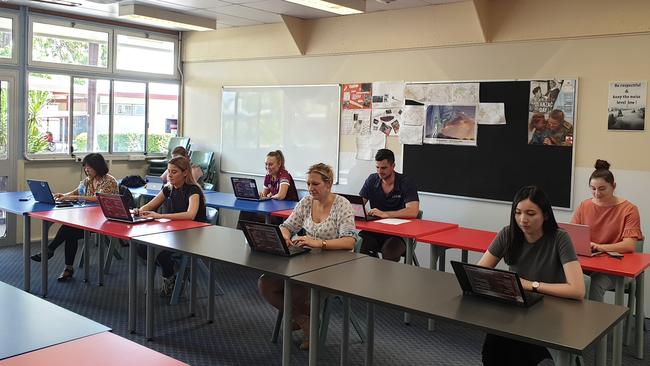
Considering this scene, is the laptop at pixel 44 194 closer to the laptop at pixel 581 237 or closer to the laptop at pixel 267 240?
the laptop at pixel 267 240

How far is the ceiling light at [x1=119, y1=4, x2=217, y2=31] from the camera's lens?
6668 millimetres

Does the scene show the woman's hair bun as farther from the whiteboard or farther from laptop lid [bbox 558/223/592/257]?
the whiteboard

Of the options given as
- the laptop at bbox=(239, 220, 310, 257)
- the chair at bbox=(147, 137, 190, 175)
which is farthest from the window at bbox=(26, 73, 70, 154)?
the laptop at bbox=(239, 220, 310, 257)

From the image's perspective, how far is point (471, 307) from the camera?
256cm

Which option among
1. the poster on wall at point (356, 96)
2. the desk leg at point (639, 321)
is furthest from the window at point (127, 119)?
the desk leg at point (639, 321)

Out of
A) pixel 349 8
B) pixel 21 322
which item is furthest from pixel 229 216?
pixel 21 322

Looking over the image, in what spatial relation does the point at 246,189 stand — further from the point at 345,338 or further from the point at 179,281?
the point at 345,338

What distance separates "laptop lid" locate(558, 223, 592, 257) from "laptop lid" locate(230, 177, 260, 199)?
3.18m

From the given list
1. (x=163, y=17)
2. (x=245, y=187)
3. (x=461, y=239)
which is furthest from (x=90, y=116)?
(x=461, y=239)

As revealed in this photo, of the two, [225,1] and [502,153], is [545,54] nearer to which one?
[502,153]

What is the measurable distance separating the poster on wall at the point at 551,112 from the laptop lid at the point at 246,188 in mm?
2663

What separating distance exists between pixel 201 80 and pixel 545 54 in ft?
15.9

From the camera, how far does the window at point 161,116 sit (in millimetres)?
8578

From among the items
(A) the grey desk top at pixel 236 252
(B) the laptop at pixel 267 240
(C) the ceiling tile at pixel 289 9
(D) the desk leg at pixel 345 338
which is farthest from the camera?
(C) the ceiling tile at pixel 289 9
